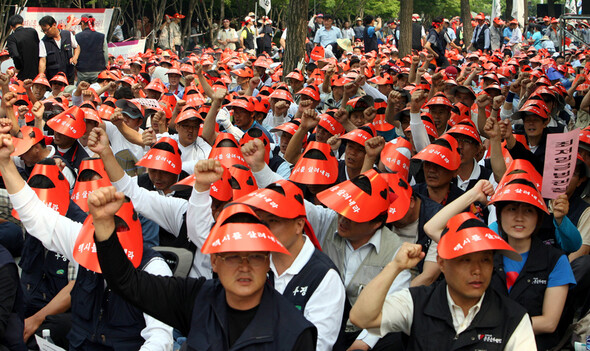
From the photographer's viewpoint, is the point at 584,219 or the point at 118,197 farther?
the point at 584,219

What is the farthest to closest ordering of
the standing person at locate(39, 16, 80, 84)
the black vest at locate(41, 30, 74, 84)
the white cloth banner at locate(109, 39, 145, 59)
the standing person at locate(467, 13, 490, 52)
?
the standing person at locate(467, 13, 490, 52) < the white cloth banner at locate(109, 39, 145, 59) < the black vest at locate(41, 30, 74, 84) < the standing person at locate(39, 16, 80, 84)

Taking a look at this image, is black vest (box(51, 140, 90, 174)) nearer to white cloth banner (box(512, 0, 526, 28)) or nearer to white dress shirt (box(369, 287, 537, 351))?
white dress shirt (box(369, 287, 537, 351))

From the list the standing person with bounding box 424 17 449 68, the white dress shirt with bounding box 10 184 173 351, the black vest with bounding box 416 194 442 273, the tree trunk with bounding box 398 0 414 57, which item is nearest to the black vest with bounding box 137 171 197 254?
the white dress shirt with bounding box 10 184 173 351

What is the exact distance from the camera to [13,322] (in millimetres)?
4293

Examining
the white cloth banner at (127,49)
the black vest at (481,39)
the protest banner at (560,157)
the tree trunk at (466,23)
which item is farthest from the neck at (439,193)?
the tree trunk at (466,23)

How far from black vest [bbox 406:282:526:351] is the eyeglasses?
0.90 meters

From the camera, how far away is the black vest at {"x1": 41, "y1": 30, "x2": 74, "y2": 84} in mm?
14438

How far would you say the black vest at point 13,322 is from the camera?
4.20 meters

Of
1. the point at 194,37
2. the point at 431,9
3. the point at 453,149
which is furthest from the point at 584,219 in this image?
the point at 431,9

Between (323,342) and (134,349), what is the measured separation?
1.12m

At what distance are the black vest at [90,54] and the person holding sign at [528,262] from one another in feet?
41.3

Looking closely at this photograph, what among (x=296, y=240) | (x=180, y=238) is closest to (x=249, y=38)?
(x=180, y=238)

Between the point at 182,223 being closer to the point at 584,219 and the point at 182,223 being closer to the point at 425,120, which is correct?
the point at 584,219

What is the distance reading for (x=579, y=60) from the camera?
1973 centimetres
